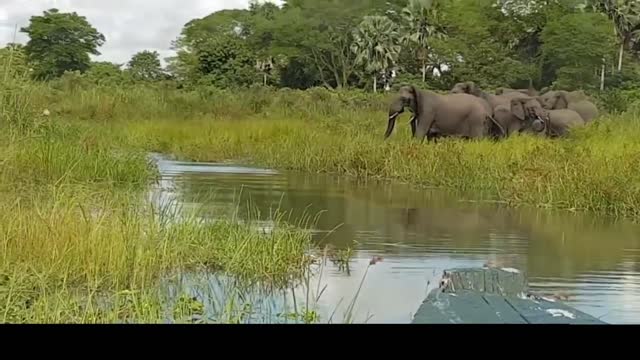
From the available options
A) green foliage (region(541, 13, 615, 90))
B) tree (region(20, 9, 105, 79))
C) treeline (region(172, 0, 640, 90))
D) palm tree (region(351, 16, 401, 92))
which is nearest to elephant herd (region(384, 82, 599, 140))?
green foliage (region(541, 13, 615, 90))

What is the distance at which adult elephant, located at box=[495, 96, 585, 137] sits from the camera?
910 cm

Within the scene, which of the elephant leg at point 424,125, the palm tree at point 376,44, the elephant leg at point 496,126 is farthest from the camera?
the elephant leg at point 496,126

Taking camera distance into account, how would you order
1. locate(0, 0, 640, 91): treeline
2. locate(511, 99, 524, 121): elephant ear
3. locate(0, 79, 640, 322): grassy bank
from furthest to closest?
locate(511, 99, 524, 121): elephant ear < locate(0, 0, 640, 91): treeline < locate(0, 79, 640, 322): grassy bank

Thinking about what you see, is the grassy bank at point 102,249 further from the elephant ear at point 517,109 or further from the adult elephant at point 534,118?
the elephant ear at point 517,109

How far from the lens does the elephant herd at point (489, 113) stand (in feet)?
27.5

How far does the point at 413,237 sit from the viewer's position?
442 centimetres

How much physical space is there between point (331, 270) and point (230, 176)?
3.06 metres

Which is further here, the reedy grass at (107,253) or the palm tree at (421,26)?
the palm tree at (421,26)

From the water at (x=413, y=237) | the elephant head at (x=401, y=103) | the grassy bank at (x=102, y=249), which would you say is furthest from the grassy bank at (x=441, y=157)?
the grassy bank at (x=102, y=249)

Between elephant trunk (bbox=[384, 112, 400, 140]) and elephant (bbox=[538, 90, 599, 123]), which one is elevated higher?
elephant (bbox=[538, 90, 599, 123])

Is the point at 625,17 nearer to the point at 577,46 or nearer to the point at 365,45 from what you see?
the point at 365,45

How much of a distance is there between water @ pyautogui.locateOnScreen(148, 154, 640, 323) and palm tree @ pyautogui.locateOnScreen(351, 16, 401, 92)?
845 mm

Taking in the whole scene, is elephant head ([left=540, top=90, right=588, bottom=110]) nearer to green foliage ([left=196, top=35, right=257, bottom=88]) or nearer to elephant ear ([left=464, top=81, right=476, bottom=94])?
elephant ear ([left=464, top=81, right=476, bottom=94])

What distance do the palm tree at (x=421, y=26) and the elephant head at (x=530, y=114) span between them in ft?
13.9
